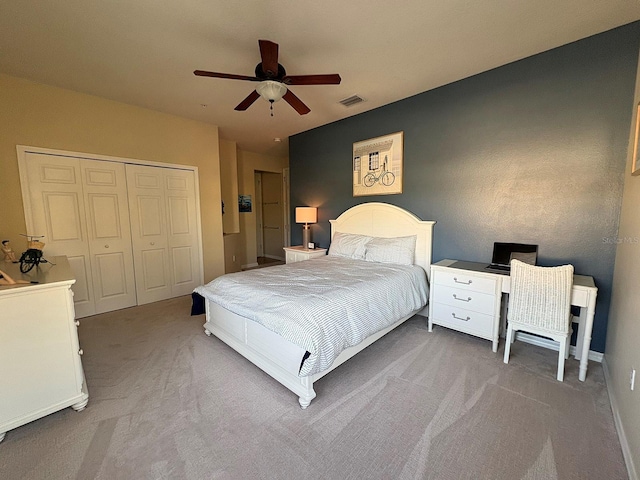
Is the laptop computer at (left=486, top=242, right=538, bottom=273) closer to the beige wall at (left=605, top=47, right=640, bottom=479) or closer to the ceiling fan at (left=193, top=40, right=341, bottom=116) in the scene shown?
the beige wall at (left=605, top=47, right=640, bottom=479)

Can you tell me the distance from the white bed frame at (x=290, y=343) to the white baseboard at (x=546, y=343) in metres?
0.96

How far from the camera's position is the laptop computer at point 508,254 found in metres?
2.54

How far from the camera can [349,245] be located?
375 centimetres

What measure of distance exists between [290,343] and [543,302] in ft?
6.56

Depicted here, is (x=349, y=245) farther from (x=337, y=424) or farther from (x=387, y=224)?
(x=337, y=424)

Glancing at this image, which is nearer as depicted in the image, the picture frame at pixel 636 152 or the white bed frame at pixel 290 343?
the picture frame at pixel 636 152

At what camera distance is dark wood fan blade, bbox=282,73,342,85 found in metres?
2.00

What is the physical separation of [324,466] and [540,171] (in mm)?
3010

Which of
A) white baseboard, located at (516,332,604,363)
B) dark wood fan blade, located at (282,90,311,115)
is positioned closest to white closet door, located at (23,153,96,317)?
dark wood fan blade, located at (282,90,311,115)

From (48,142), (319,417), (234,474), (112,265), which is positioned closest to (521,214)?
(319,417)

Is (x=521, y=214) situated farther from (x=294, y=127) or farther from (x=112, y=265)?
(x=112, y=265)

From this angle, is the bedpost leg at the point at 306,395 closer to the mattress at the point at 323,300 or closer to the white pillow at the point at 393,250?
the mattress at the point at 323,300

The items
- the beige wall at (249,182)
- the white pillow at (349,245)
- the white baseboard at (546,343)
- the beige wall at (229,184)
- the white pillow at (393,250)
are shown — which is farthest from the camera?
the beige wall at (249,182)

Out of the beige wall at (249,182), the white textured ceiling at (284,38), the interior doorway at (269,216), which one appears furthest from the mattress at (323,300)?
the interior doorway at (269,216)
